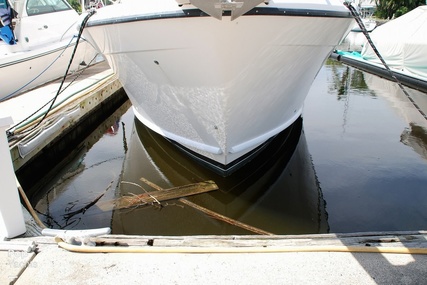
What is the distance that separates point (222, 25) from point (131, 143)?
396 cm

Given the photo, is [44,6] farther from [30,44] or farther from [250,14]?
[250,14]

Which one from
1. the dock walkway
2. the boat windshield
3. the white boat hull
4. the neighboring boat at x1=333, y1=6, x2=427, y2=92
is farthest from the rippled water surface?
the boat windshield

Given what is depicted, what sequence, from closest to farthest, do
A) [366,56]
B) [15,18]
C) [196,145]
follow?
[196,145] < [15,18] < [366,56]

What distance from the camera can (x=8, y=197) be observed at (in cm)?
252

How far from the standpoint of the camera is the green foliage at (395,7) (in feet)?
107

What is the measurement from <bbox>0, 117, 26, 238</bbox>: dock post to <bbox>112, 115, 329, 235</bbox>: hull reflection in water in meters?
1.33

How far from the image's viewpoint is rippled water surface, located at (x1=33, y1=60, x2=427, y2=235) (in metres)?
3.97

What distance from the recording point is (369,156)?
17.9 feet

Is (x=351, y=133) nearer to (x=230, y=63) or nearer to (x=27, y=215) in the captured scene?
(x=230, y=63)

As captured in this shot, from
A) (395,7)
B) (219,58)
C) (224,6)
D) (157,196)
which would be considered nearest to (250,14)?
(224,6)

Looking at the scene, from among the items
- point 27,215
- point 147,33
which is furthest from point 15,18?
point 27,215

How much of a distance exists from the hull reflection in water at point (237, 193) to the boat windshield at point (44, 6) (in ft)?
16.1

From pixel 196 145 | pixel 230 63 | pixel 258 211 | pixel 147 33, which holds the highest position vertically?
pixel 147 33

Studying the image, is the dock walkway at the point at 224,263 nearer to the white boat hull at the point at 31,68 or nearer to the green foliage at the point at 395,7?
the white boat hull at the point at 31,68
